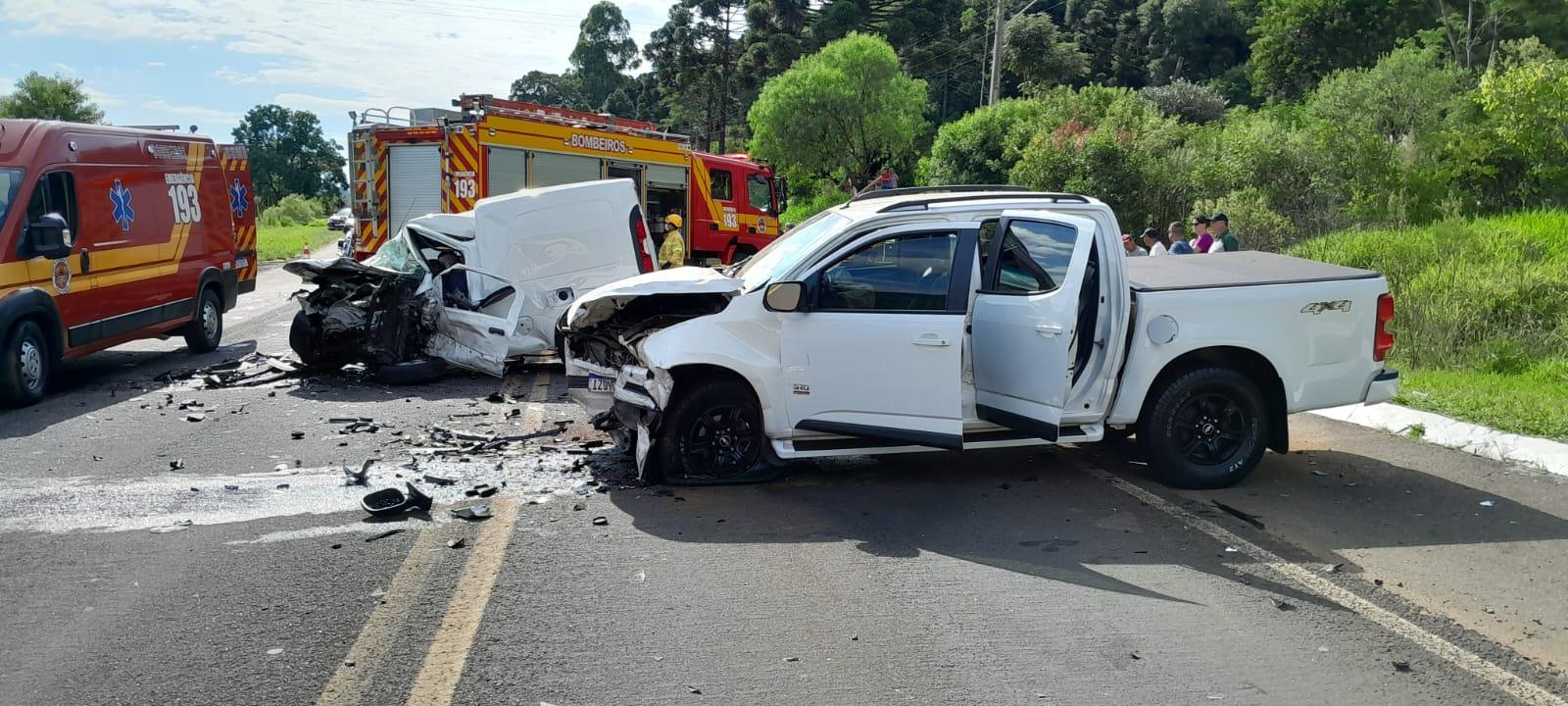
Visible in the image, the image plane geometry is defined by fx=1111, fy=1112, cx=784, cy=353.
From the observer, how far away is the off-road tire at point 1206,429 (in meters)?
7.00

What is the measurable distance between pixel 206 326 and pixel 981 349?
33.4ft

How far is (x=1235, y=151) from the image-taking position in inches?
830

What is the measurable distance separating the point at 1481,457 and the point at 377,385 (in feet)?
31.0

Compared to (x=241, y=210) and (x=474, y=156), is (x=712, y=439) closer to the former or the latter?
(x=474, y=156)

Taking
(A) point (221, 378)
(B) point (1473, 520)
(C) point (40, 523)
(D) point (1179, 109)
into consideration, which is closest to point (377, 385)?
(A) point (221, 378)

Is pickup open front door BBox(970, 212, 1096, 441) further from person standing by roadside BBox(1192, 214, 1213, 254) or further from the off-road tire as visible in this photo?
person standing by roadside BBox(1192, 214, 1213, 254)

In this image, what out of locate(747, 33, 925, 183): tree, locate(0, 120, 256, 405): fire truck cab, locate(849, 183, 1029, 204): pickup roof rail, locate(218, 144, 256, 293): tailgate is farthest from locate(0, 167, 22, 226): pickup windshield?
locate(747, 33, 925, 183): tree

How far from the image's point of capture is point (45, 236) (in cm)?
968

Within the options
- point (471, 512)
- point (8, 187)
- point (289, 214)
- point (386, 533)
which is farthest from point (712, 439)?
point (289, 214)

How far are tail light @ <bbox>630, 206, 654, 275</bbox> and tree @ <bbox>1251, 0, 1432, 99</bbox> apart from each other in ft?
153

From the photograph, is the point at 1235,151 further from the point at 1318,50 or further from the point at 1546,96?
the point at 1318,50

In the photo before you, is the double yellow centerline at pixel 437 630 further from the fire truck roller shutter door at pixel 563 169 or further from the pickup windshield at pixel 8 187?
the fire truck roller shutter door at pixel 563 169

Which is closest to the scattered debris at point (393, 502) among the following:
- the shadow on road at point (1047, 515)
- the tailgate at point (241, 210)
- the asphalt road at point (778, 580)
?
the asphalt road at point (778, 580)

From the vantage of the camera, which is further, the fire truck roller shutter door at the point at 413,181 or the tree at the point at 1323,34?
the tree at the point at 1323,34
